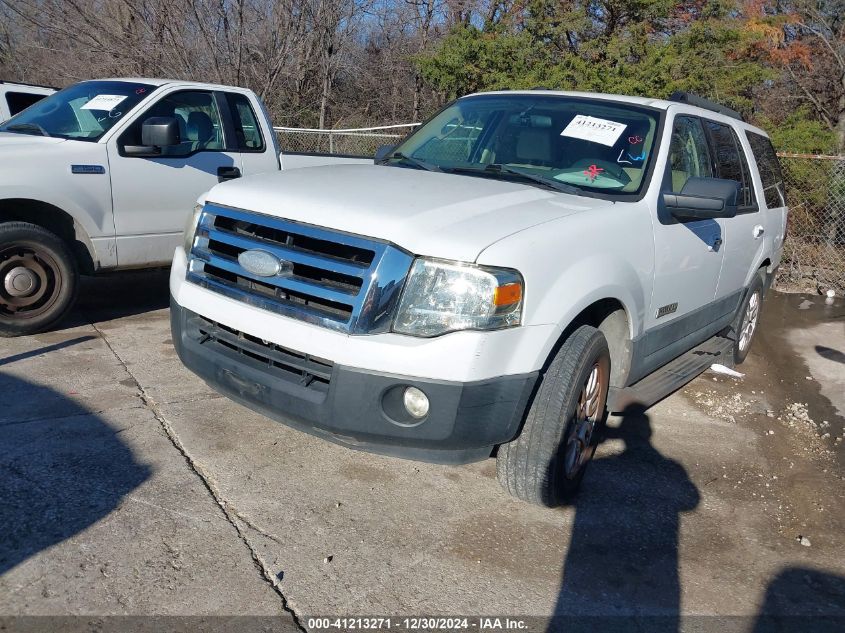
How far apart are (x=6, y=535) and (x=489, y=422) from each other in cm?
197

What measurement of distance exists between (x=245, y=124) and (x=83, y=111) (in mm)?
1319

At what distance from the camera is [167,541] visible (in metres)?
2.99

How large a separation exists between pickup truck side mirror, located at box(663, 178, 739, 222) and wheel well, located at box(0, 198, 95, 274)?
418 cm

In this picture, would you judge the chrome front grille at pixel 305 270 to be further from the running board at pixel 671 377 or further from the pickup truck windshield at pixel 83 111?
the pickup truck windshield at pixel 83 111

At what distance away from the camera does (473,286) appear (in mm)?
2852

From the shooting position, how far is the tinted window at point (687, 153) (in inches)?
166

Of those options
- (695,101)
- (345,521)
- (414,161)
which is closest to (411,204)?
(414,161)

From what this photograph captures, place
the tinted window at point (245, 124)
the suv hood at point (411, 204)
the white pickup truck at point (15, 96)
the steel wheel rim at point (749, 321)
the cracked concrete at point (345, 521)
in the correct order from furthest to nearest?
the white pickup truck at point (15, 96), the tinted window at point (245, 124), the steel wheel rim at point (749, 321), the suv hood at point (411, 204), the cracked concrete at point (345, 521)

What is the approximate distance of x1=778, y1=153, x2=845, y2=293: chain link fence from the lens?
31.3ft

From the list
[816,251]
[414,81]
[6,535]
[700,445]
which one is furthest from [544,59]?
[6,535]

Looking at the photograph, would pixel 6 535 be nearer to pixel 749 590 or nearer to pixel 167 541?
pixel 167 541

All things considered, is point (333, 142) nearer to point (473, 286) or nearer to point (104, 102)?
point (104, 102)

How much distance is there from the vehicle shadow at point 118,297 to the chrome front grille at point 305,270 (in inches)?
115

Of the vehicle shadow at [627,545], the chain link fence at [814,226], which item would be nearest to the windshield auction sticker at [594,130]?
the vehicle shadow at [627,545]
